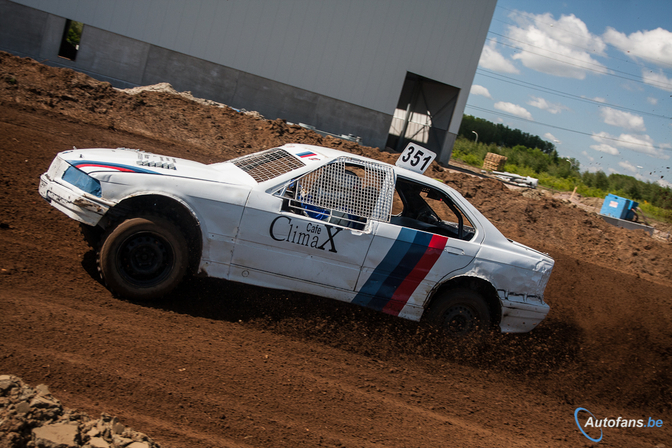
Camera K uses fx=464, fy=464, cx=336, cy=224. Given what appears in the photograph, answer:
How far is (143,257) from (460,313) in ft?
11.2

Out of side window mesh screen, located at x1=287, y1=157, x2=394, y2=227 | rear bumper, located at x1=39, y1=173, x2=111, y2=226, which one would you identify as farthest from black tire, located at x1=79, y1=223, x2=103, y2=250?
side window mesh screen, located at x1=287, y1=157, x2=394, y2=227

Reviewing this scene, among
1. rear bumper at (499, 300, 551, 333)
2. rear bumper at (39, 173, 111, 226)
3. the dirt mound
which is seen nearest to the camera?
the dirt mound

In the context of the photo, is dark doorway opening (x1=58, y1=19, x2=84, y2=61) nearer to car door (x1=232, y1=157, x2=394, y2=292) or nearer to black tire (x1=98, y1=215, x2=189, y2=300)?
black tire (x1=98, y1=215, x2=189, y2=300)

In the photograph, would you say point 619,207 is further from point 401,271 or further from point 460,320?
point 401,271

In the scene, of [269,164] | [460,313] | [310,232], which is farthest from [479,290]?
[269,164]

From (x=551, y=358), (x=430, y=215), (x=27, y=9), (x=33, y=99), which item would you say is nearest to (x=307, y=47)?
(x=27, y=9)

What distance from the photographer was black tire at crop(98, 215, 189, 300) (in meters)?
4.22

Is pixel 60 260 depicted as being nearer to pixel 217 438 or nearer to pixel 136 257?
pixel 136 257

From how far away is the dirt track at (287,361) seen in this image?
10.7ft

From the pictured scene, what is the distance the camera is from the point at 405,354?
16.5 ft

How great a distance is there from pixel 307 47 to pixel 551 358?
63.5ft

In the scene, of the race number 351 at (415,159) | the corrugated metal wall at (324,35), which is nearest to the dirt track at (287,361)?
the race number 351 at (415,159)

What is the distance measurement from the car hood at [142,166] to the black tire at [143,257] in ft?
1.57

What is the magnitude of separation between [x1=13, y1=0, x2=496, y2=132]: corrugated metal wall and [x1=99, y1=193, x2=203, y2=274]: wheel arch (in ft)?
59.7
